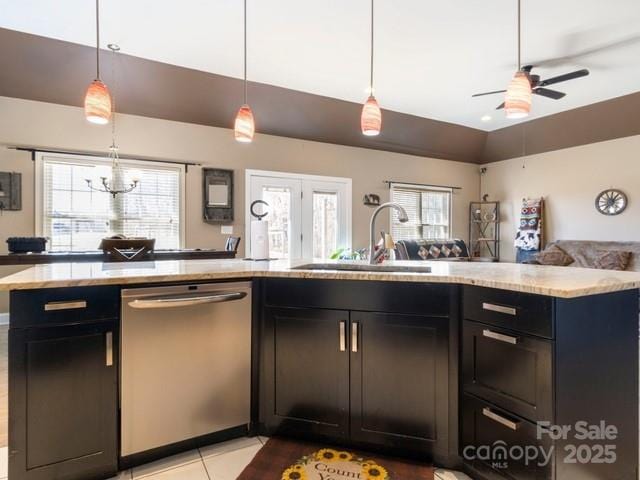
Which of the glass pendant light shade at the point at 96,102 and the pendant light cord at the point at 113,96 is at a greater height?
the pendant light cord at the point at 113,96

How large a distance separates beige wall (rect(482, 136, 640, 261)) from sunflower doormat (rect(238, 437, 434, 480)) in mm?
5940

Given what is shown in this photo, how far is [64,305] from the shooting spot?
4.69ft

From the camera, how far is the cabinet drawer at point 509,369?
4.29 ft

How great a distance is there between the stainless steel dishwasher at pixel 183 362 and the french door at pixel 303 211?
381cm

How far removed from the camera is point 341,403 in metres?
1.75

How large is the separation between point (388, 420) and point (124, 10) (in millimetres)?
3721

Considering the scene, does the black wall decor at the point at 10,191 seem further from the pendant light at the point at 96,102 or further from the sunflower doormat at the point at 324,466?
the sunflower doormat at the point at 324,466

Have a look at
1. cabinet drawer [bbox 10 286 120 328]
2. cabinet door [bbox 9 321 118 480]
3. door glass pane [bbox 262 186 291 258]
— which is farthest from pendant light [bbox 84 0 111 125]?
door glass pane [bbox 262 186 291 258]

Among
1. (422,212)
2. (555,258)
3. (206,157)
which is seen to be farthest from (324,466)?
(422,212)

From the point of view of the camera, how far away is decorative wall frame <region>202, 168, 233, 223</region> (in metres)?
5.28

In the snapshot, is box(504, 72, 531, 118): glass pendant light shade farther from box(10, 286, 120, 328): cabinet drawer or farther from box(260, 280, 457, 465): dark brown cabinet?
box(10, 286, 120, 328): cabinet drawer

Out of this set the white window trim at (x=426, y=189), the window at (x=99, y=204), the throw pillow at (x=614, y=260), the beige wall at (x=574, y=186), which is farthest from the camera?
the white window trim at (x=426, y=189)

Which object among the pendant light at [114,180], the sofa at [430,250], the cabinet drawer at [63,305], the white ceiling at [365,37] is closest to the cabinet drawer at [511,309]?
the cabinet drawer at [63,305]

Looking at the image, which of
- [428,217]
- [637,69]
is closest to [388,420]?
[637,69]
